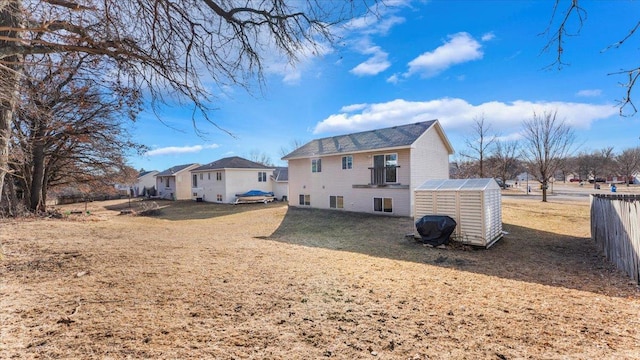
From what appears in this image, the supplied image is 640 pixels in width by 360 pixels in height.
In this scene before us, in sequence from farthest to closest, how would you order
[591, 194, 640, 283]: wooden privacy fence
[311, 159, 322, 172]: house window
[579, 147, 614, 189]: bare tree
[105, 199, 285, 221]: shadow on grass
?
[579, 147, 614, 189]: bare tree < [311, 159, 322, 172]: house window < [105, 199, 285, 221]: shadow on grass < [591, 194, 640, 283]: wooden privacy fence

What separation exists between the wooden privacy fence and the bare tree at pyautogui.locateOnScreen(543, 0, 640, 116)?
12.1ft

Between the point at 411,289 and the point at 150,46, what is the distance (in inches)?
224

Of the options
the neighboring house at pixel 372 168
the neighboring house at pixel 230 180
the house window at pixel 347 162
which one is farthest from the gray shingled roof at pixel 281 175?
the house window at pixel 347 162

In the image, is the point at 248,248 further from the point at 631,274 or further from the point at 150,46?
the point at 631,274

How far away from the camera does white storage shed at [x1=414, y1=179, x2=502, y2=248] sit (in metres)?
8.66

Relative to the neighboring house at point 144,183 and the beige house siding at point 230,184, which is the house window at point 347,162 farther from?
the neighboring house at point 144,183

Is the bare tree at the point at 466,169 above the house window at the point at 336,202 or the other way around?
above

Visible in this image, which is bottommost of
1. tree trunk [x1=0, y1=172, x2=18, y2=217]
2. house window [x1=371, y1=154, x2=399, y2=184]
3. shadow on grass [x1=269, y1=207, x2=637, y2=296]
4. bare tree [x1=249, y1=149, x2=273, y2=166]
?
shadow on grass [x1=269, y1=207, x2=637, y2=296]

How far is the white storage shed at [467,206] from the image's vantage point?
866cm

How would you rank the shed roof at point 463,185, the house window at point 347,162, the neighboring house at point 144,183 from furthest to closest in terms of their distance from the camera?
1. the neighboring house at point 144,183
2. the house window at point 347,162
3. the shed roof at point 463,185

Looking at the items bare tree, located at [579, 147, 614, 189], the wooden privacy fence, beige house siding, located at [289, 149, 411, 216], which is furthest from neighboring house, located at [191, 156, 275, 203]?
bare tree, located at [579, 147, 614, 189]

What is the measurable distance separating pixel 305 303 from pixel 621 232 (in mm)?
7049

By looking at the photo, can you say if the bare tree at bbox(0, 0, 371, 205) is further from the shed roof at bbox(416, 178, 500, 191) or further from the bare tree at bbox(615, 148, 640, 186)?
the bare tree at bbox(615, 148, 640, 186)

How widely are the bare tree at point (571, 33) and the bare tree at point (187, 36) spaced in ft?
7.03
